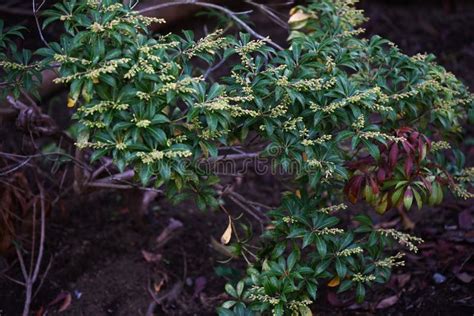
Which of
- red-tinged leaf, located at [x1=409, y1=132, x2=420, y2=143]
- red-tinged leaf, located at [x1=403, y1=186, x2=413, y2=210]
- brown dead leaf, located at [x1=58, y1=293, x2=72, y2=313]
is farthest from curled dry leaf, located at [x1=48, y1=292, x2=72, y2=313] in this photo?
red-tinged leaf, located at [x1=409, y1=132, x2=420, y2=143]

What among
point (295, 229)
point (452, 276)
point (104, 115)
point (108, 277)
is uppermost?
point (104, 115)

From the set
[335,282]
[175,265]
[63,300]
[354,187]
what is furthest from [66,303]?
[354,187]

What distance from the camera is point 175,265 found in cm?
355

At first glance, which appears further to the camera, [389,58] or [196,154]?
[389,58]

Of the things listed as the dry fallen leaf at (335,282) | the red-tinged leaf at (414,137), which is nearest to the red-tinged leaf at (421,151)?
the red-tinged leaf at (414,137)

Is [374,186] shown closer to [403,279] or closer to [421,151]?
[421,151]

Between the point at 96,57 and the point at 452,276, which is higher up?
the point at 96,57

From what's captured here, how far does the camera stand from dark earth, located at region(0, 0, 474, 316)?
3158mm

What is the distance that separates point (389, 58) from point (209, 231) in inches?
60.5

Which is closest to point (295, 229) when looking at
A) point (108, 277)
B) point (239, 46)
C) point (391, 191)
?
point (391, 191)

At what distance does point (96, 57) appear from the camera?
7.45 feet

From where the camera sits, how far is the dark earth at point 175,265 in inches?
124

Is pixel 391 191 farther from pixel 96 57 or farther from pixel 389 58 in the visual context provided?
pixel 96 57

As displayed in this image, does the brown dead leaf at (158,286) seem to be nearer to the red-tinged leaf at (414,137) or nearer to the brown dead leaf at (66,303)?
the brown dead leaf at (66,303)
